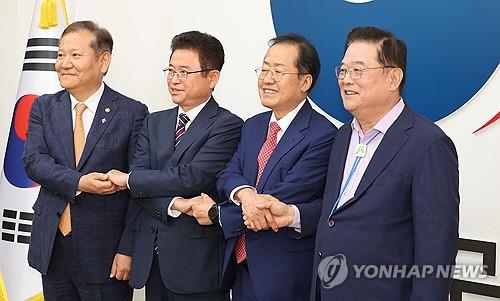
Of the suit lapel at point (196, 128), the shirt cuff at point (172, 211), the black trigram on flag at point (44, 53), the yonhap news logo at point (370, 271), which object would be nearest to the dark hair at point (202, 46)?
the suit lapel at point (196, 128)

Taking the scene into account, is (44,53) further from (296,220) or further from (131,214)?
(296,220)

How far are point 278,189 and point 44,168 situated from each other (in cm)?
94

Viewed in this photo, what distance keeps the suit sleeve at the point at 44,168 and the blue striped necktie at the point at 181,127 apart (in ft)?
1.30

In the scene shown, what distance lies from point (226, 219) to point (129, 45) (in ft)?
6.49

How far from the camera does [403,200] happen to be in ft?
5.77

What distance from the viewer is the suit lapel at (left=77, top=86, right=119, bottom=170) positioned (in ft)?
8.02

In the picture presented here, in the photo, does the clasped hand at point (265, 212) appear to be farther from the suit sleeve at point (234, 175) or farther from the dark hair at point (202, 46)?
the dark hair at point (202, 46)

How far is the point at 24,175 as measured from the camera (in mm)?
3350

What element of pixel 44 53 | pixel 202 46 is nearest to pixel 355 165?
pixel 202 46

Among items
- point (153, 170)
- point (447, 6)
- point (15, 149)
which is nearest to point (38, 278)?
point (15, 149)

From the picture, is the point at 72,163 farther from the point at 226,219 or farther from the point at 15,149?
the point at 15,149

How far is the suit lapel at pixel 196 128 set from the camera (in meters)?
2.31

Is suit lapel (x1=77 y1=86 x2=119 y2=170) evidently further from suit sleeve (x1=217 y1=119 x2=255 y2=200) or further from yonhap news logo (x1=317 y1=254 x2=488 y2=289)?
yonhap news logo (x1=317 y1=254 x2=488 y2=289)

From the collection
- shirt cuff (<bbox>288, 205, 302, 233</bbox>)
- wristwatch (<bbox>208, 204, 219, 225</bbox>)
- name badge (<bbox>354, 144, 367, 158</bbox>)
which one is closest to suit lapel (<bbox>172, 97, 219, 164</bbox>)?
wristwatch (<bbox>208, 204, 219, 225</bbox>)
